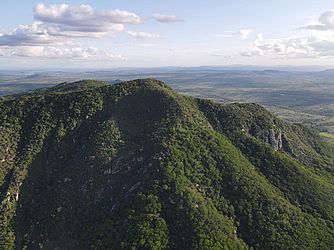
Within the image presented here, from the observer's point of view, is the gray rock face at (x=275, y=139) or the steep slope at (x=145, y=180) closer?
the steep slope at (x=145, y=180)

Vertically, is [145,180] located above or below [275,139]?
below

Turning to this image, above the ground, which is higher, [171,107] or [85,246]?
[171,107]

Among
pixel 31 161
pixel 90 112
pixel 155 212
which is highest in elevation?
pixel 90 112

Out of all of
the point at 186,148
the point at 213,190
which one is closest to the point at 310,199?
the point at 213,190

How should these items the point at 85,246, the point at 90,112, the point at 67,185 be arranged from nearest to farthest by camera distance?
the point at 85,246
the point at 67,185
the point at 90,112

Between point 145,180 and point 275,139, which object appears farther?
point 275,139

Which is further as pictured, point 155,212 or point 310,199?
point 310,199

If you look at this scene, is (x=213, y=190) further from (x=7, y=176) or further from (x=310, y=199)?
(x=7, y=176)

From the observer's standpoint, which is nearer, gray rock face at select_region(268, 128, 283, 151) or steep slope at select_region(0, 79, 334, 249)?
steep slope at select_region(0, 79, 334, 249)
